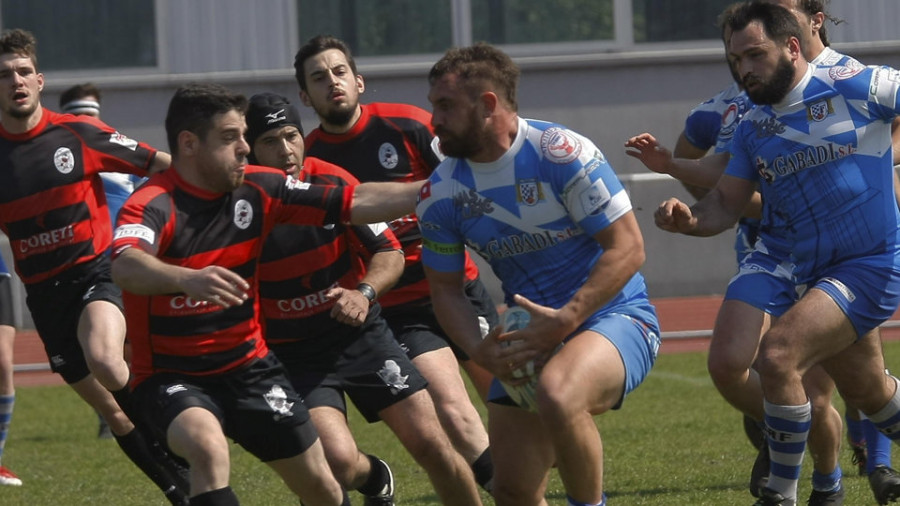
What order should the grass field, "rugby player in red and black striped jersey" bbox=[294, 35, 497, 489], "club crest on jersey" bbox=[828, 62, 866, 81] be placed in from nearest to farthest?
"club crest on jersey" bbox=[828, 62, 866, 81]
"rugby player in red and black striped jersey" bbox=[294, 35, 497, 489]
the grass field

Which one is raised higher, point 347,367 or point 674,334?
point 347,367

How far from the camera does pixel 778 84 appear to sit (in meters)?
5.78

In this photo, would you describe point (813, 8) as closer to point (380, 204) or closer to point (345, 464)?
point (380, 204)

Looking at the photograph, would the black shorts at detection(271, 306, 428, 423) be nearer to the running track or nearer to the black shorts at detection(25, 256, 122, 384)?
the black shorts at detection(25, 256, 122, 384)

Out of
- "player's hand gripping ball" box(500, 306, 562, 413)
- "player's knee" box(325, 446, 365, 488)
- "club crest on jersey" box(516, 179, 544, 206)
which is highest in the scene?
"club crest on jersey" box(516, 179, 544, 206)

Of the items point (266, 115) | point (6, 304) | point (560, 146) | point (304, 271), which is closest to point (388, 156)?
point (266, 115)

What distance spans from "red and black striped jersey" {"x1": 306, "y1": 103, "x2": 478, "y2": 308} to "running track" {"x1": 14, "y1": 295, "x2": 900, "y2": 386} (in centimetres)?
684

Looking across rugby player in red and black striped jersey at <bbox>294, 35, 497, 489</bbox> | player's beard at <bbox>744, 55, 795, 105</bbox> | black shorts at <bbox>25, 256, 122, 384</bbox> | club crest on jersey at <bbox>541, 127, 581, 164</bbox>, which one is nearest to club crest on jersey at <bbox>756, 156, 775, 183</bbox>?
player's beard at <bbox>744, 55, 795, 105</bbox>

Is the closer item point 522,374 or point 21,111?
point 522,374

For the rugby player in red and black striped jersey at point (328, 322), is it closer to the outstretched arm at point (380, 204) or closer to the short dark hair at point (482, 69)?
the outstretched arm at point (380, 204)

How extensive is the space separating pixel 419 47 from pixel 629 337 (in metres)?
13.9

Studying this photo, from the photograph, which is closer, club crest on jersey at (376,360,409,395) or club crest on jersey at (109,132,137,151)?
club crest on jersey at (376,360,409,395)

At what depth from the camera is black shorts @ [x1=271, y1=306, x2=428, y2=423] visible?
606 cm

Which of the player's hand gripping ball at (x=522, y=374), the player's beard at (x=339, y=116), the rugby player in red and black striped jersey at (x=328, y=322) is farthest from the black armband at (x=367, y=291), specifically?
the player's beard at (x=339, y=116)
